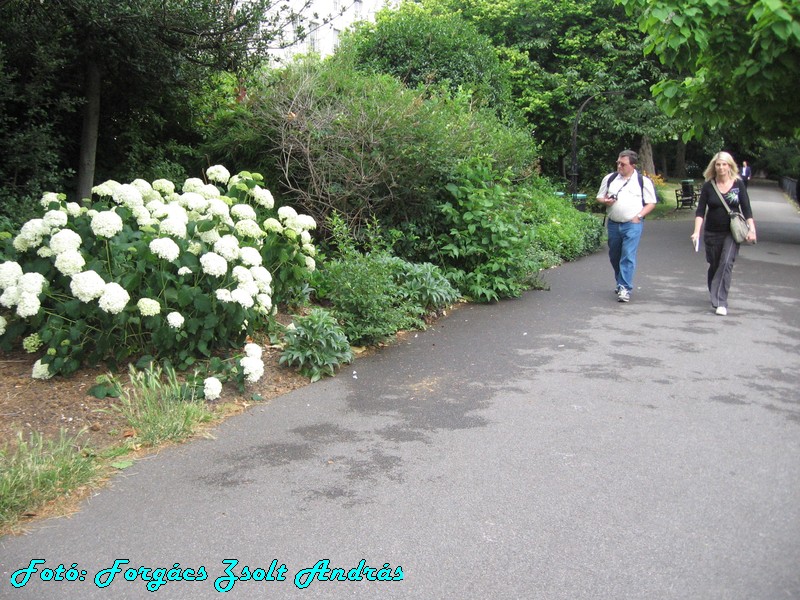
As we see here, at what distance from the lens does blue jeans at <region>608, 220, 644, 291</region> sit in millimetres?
9453

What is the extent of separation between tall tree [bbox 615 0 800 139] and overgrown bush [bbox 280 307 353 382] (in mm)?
3407

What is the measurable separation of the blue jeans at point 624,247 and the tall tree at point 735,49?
2.74 metres

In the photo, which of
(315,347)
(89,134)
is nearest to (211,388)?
(315,347)

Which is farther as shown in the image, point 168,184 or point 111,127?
point 111,127

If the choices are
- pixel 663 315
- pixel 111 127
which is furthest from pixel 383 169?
pixel 111 127

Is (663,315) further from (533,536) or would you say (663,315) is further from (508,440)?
(533,536)

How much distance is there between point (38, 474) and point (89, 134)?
685 cm

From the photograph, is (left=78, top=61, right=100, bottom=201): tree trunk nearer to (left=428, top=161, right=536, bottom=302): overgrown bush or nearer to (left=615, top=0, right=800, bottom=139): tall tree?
(left=428, top=161, right=536, bottom=302): overgrown bush

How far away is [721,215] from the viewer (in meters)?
8.77

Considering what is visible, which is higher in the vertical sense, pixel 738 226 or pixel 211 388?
pixel 738 226

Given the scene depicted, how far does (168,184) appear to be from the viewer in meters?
6.71

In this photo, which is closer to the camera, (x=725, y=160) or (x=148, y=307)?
(x=148, y=307)

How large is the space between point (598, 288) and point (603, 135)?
18.8m

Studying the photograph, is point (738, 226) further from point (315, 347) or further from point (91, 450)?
point (91, 450)
